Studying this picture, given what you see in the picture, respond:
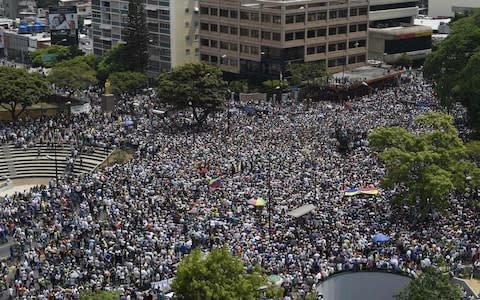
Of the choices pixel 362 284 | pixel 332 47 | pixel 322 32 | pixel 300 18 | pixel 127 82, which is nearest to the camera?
pixel 362 284

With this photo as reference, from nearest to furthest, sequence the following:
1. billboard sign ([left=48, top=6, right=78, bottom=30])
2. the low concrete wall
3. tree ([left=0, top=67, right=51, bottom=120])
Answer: the low concrete wall, tree ([left=0, top=67, right=51, bottom=120]), billboard sign ([left=48, top=6, right=78, bottom=30])

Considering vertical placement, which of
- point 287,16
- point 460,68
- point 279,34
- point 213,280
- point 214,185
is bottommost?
point 214,185

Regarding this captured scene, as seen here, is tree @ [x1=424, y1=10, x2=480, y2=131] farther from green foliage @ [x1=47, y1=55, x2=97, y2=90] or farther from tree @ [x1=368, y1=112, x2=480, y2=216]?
green foliage @ [x1=47, y1=55, x2=97, y2=90]

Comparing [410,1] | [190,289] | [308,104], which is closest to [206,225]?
[190,289]

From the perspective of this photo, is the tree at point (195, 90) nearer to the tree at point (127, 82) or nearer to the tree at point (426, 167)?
the tree at point (127, 82)

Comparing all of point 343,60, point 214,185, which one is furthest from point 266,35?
point 214,185

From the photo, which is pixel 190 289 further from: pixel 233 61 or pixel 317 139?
pixel 233 61

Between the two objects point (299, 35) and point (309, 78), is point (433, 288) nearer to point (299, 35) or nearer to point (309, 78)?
point (309, 78)

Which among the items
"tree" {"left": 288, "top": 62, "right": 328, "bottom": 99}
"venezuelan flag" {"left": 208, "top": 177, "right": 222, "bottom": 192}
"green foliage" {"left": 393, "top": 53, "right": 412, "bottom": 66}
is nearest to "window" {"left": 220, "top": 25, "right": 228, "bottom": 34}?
"tree" {"left": 288, "top": 62, "right": 328, "bottom": 99}
